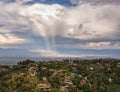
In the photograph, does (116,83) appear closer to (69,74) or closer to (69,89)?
Answer: (69,74)

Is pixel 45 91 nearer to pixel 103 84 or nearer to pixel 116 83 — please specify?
pixel 103 84

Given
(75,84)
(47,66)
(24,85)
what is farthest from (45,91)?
(47,66)

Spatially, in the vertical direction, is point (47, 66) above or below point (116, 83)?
above

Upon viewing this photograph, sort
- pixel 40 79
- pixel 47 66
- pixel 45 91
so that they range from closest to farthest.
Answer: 1. pixel 45 91
2. pixel 40 79
3. pixel 47 66

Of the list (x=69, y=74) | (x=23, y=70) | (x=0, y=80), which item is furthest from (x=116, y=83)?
(x=0, y=80)

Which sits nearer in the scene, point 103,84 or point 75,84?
point 75,84

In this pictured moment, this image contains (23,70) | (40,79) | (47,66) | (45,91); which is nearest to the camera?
(45,91)
